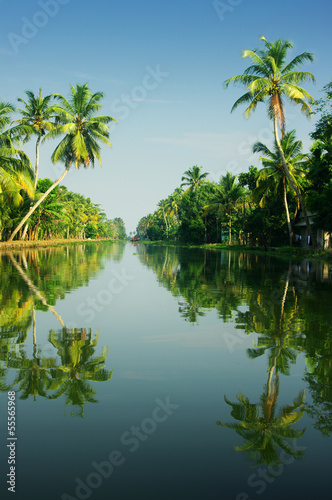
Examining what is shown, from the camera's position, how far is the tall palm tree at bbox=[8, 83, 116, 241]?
120 feet

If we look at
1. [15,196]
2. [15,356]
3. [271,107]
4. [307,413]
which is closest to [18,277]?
[15,356]

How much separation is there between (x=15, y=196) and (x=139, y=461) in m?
32.4

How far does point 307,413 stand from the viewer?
387cm

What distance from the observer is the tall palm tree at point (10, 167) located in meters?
29.2

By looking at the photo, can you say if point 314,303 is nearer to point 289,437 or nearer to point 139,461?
point 289,437

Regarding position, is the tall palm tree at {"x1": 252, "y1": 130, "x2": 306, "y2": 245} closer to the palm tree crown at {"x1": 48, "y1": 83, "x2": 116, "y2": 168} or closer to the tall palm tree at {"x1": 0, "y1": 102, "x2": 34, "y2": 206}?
the palm tree crown at {"x1": 48, "y1": 83, "x2": 116, "y2": 168}

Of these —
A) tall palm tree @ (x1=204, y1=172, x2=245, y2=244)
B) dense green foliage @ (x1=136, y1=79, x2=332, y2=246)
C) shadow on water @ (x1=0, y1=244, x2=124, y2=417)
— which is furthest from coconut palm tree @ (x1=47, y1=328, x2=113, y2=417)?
tall palm tree @ (x1=204, y1=172, x2=245, y2=244)

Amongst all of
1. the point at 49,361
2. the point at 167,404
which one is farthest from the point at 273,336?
the point at 49,361

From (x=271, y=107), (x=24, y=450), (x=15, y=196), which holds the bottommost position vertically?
(x=24, y=450)

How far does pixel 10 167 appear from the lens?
102 feet

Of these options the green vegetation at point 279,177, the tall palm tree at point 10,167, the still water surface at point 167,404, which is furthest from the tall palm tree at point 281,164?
the still water surface at point 167,404

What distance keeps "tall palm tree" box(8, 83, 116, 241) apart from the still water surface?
100 ft

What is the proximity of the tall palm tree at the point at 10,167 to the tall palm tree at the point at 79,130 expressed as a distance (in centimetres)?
399

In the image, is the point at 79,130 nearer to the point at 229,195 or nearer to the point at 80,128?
the point at 80,128
